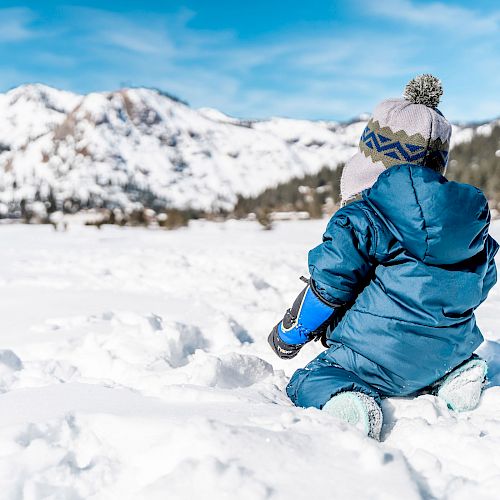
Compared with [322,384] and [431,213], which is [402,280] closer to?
[431,213]

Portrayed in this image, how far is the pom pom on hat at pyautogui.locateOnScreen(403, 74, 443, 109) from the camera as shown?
2078 millimetres

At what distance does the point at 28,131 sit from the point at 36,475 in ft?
628

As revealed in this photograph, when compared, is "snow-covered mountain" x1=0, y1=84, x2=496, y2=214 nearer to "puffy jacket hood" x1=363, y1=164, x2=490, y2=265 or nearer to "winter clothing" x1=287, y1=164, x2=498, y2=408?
"winter clothing" x1=287, y1=164, x2=498, y2=408

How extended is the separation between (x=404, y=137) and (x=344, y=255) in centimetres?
55

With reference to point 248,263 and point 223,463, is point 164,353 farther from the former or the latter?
point 248,263

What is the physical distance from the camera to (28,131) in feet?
564

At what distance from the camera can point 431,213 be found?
5.48 ft

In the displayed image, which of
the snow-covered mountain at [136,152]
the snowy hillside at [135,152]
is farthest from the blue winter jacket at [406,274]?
the snow-covered mountain at [136,152]

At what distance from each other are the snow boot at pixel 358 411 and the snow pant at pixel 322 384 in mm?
42

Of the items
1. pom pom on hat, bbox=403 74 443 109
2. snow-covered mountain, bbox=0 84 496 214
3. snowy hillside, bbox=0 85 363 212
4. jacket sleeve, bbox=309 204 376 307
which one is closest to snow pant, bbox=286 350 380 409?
jacket sleeve, bbox=309 204 376 307

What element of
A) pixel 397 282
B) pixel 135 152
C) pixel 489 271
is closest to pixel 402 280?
pixel 397 282

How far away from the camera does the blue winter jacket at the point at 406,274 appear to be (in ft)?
5.56

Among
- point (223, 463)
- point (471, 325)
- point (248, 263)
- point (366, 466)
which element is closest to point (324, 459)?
point (366, 466)

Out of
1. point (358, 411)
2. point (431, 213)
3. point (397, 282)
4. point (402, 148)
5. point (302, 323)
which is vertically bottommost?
point (358, 411)
